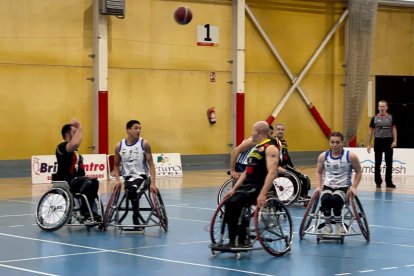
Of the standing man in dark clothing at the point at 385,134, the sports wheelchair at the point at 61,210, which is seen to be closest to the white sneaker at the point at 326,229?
the sports wheelchair at the point at 61,210

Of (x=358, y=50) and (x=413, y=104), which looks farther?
(x=413, y=104)

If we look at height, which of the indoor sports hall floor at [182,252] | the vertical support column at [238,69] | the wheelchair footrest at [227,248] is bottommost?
the indoor sports hall floor at [182,252]

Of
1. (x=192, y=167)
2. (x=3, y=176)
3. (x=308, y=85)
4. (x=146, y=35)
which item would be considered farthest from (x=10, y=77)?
(x=308, y=85)

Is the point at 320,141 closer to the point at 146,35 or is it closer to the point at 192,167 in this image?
the point at 192,167

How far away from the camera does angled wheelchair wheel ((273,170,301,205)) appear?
15.3 meters

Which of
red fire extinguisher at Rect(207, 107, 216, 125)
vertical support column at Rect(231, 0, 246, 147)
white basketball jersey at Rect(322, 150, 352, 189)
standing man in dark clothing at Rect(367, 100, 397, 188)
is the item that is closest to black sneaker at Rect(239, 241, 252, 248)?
white basketball jersey at Rect(322, 150, 352, 189)

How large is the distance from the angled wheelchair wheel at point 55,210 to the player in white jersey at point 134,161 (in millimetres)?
764

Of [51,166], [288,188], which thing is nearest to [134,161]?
[288,188]

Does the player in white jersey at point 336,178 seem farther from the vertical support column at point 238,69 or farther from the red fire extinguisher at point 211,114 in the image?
the vertical support column at point 238,69

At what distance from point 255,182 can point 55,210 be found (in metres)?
3.43

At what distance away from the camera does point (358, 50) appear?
28.0 m

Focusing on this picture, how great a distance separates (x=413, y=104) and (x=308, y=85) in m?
4.31

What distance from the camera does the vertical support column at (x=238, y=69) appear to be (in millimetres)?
26844

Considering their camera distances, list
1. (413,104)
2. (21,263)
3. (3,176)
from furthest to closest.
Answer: (413,104) < (3,176) < (21,263)
